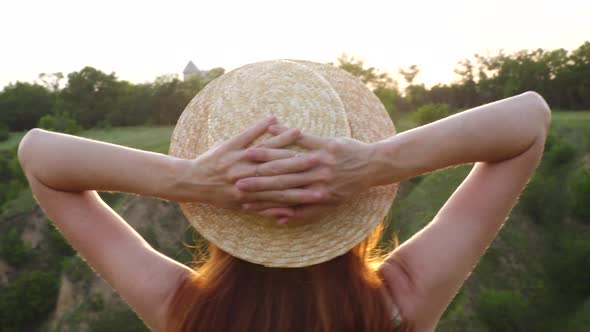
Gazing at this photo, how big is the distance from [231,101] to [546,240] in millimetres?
4565

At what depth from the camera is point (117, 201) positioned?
9.38 meters

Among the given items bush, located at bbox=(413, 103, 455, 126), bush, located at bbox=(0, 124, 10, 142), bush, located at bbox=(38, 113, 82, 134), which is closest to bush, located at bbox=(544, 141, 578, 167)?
bush, located at bbox=(413, 103, 455, 126)

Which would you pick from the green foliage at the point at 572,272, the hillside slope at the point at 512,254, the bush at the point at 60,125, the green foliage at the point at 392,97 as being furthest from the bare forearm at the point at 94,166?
the bush at the point at 60,125

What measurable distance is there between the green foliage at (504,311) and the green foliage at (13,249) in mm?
10669

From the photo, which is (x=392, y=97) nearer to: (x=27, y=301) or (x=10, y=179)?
(x=27, y=301)

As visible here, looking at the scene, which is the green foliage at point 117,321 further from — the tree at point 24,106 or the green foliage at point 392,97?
the tree at point 24,106

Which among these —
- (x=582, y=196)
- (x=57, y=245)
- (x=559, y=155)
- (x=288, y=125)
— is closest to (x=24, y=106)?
(x=57, y=245)

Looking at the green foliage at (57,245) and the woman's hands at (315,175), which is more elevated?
the woman's hands at (315,175)

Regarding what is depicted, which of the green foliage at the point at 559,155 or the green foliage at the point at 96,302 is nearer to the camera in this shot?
the green foliage at the point at 559,155

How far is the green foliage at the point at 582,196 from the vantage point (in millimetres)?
5039

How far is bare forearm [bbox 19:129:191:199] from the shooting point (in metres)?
1.20

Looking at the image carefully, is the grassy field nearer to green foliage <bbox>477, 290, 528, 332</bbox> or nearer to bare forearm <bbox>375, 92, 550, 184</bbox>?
green foliage <bbox>477, 290, 528, 332</bbox>

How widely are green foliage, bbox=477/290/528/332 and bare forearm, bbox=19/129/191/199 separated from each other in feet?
11.8

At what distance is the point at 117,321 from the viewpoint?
6660mm
